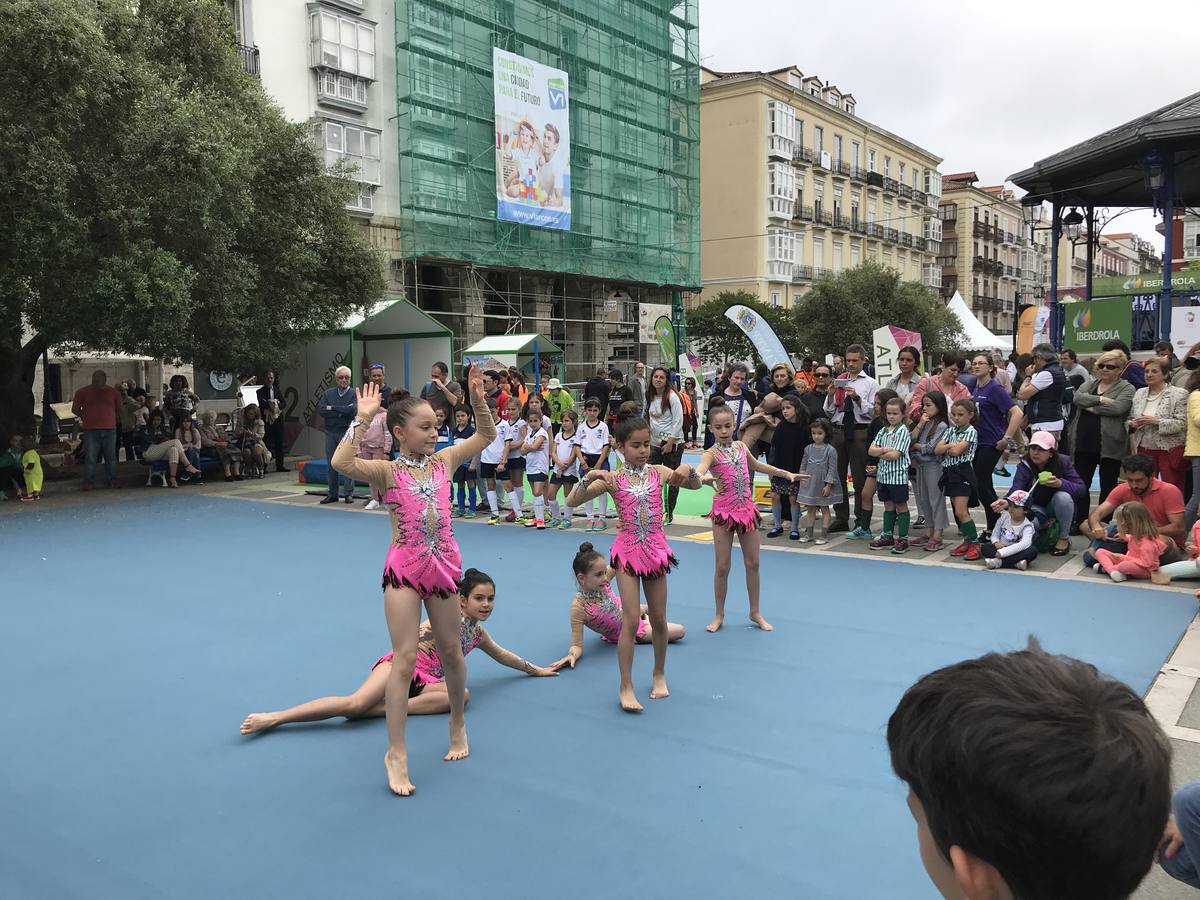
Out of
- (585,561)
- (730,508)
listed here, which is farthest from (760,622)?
(585,561)

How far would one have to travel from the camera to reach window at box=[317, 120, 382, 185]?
2938cm

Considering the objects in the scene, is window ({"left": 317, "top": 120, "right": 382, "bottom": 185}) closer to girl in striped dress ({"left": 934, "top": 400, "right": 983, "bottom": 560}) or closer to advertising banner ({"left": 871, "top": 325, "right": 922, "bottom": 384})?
advertising banner ({"left": 871, "top": 325, "right": 922, "bottom": 384})

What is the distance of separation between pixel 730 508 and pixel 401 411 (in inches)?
111

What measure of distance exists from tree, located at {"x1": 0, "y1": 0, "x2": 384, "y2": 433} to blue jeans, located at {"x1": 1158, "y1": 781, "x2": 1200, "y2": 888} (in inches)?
521

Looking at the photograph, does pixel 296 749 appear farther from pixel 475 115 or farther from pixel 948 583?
pixel 475 115

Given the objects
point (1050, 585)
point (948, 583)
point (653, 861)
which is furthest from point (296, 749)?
point (1050, 585)

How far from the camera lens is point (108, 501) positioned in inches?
532

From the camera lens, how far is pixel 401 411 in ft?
14.3

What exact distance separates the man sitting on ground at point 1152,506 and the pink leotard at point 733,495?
359 centimetres

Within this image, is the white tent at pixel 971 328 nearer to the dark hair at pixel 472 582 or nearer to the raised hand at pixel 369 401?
Answer: the dark hair at pixel 472 582

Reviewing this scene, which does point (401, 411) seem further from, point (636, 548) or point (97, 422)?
point (97, 422)

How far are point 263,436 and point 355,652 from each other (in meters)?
11.9

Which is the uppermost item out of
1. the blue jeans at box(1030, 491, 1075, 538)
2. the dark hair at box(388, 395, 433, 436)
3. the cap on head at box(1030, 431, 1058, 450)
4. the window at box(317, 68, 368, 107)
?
the window at box(317, 68, 368, 107)

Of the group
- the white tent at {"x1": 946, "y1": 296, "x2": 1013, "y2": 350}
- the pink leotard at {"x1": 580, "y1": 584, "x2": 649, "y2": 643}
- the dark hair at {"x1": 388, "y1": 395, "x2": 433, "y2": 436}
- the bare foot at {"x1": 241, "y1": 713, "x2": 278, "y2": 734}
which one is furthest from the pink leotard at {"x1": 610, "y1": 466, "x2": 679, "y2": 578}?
the white tent at {"x1": 946, "y1": 296, "x2": 1013, "y2": 350}
